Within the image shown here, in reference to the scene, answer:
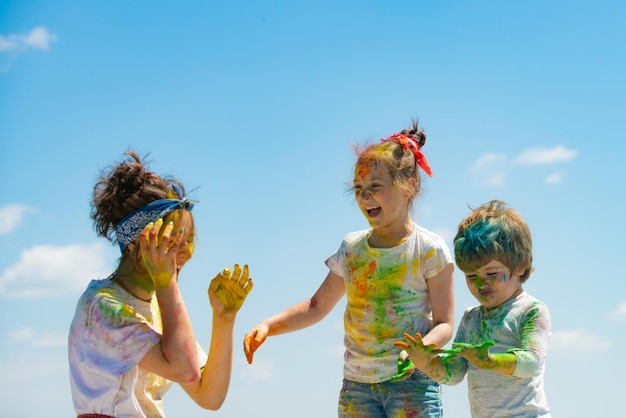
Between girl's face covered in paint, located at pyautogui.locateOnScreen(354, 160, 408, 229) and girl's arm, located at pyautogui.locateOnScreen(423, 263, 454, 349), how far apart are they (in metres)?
0.47

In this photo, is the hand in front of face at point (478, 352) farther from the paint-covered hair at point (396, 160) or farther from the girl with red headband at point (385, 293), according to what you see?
the paint-covered hair at point (396, 160)

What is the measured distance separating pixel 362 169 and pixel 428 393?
1.50m

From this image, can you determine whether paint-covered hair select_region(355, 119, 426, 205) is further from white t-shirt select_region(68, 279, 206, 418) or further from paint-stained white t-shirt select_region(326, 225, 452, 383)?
white t-shirt select_region(68, 279, 206, 418)

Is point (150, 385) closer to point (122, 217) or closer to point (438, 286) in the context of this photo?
point (122, 217)

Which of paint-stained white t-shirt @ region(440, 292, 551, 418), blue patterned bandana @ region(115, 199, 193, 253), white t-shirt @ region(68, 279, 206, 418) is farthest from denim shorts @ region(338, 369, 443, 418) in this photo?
blue patterned bandana @ region(115, 199, 193, 253)

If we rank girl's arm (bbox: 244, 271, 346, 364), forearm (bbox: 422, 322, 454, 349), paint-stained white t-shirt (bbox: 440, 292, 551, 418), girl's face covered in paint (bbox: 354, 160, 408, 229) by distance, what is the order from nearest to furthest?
paint-stained white t-shirt (bbox: 440, 292, 551, 418), forearm (bbox: 422, 322, 454, 349), girl's face covered in paint (bbox: 354, 160, 408, 229), girl's arm (bbox: 244, 271, 346, 364)

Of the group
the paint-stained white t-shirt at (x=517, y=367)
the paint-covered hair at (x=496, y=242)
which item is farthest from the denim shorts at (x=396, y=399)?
the paint-covered hair at (x=496, y=242)

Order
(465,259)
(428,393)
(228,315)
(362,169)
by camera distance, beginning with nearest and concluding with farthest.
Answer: (228,315) < (465,259) < (428,393) < (362,169)

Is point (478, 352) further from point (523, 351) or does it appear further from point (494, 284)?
point (494, 284)

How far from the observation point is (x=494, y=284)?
4434 millimetres

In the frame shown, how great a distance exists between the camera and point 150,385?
4250 millimetres

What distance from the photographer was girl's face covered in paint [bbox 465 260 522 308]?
4426 mm

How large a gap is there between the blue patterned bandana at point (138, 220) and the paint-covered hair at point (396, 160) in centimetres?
165

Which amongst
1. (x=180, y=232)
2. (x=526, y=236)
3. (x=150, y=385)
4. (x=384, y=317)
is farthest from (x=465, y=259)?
(x=150, y=385)
